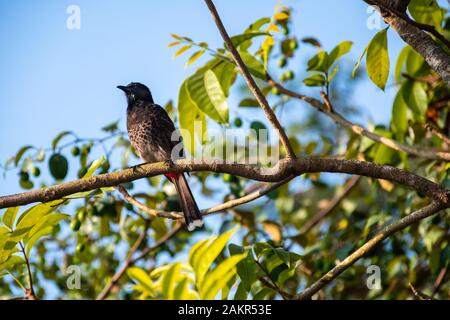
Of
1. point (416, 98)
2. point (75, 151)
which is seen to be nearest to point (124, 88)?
point (75, 151)

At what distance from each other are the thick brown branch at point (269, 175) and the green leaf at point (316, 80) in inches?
37.5

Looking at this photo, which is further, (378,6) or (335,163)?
(378,6)

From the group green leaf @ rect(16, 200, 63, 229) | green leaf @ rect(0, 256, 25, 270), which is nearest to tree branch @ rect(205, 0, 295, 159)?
green leaf @ rect(16, 200, 63, 229)

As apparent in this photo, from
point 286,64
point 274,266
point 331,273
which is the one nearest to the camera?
point 331,273

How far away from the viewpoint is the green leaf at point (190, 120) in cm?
325

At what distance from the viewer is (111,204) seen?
404cm

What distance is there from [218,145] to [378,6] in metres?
1.64

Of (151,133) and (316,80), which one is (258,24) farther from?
(151,133)

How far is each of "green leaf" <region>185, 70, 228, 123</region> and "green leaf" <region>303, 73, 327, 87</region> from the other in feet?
1.90

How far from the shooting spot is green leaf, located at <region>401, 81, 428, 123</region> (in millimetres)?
3504

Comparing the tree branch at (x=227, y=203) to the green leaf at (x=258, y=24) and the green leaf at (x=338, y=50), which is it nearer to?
the green leaf at (x=338, y=50)

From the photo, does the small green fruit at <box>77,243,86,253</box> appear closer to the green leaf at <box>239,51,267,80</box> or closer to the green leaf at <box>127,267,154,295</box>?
the green leaf at <box>127,267,154,295</box>
